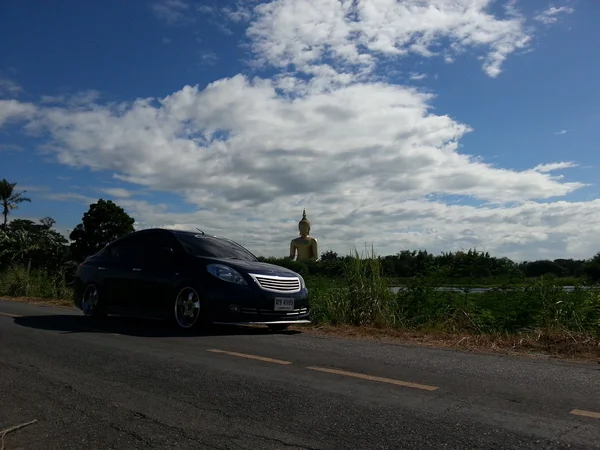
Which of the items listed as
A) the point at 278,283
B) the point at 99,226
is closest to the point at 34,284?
the point at 278,283

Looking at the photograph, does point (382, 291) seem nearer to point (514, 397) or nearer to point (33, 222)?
point (514, 397)

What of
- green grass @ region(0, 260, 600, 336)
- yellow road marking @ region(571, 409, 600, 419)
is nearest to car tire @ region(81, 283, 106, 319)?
green grass @ region(0, 260, 600, 336)

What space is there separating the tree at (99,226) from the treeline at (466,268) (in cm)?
3930

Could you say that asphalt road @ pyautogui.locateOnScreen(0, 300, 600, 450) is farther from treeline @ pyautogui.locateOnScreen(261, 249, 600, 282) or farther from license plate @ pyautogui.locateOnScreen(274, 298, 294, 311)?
treeline @ pyautogui.locateOnScreen(261, 249, 600, 282)

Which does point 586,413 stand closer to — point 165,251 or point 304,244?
point 165,251

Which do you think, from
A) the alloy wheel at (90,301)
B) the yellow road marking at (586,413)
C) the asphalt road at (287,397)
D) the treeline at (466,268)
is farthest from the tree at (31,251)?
the yellow road marking at (586,413)

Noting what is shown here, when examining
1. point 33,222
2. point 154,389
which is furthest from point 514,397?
point 33,222

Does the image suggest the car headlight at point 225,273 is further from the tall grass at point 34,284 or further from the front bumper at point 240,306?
the tall grass at point 34,284

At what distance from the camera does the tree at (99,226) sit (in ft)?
161

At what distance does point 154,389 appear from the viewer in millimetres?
5297

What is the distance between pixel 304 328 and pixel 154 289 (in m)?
2.61

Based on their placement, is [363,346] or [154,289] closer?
[363,346]

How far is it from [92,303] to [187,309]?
268 cm

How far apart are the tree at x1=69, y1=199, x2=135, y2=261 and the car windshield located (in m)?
39.9
